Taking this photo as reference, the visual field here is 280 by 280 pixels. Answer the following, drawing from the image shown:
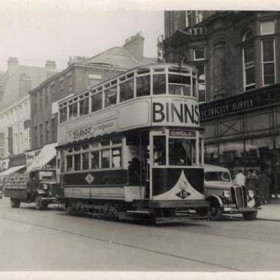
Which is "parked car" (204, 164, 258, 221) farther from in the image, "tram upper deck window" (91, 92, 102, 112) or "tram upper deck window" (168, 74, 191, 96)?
"tram upper deck window" (91, 92, 102, 112)

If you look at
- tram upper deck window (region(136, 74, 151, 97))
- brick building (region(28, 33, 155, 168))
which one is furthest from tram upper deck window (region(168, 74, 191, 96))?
brick building (region(28, 33, 155, 168))

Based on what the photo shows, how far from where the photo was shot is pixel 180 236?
11.2 metres

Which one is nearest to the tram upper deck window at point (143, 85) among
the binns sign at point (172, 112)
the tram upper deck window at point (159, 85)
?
the tram upper deck window at point (159, 85)

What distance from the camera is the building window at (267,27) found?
20.2 metres

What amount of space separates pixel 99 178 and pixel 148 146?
2.32 meters

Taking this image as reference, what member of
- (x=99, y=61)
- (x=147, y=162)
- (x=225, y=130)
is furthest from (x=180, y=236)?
(x=99, y=61)

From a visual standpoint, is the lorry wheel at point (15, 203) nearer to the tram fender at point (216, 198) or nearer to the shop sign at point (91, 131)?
the shop sign at point (91, 131)

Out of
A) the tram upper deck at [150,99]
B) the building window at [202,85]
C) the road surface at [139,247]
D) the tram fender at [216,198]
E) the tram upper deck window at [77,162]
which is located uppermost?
the building window at [202,85]

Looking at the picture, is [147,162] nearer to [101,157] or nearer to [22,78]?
[101,157]

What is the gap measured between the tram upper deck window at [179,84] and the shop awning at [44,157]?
18.6m

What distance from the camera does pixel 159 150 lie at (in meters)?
13.4

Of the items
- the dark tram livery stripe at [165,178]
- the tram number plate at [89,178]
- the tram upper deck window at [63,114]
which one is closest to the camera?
the dark tram livery stripe at [165,178]

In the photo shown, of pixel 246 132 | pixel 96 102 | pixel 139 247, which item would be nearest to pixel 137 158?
pixel 96 102

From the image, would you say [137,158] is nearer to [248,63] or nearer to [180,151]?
[180,151]
